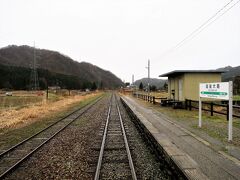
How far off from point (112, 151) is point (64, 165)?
189 centimetres

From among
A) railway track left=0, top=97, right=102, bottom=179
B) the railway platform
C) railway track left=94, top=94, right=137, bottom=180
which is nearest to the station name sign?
the railway platform

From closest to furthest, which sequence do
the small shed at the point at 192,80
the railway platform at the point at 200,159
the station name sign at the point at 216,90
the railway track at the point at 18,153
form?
the railway platform at the point at 200,159
the railway track at the point at 18,153
the station name sign at the point at 216,90
the small shed at the point at 192,80

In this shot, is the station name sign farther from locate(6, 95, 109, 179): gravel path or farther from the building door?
the building door

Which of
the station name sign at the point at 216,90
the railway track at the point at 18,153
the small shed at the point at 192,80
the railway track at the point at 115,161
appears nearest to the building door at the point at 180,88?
the small shed at the point at 192,80

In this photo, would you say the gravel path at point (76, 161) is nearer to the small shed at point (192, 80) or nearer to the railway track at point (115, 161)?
the railway track at point (115, 161)

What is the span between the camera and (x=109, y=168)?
6363 millimetres

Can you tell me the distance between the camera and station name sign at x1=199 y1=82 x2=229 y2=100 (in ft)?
29.5

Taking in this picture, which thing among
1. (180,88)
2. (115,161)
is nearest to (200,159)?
(115,161)

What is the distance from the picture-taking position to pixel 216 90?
9781 millimetres

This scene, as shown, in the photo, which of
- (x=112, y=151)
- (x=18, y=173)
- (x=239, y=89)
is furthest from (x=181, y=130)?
(x=239, y=89)

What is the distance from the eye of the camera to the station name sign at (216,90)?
8980 mm

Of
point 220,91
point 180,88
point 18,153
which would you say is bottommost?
point 18,153

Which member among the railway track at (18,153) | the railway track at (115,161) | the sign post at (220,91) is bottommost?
the railway track at (18,153)

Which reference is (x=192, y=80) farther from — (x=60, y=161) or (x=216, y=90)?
(x=60, y=161)
